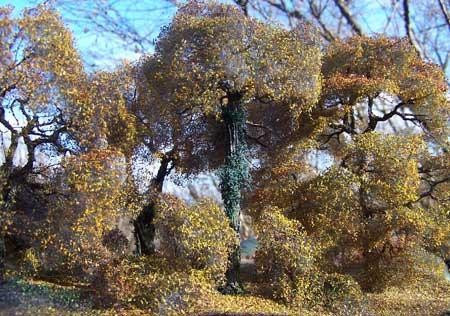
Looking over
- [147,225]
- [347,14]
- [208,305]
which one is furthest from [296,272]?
[347,14]

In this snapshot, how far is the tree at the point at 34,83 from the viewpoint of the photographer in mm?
8305

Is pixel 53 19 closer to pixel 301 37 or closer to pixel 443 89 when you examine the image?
pixel 301 37

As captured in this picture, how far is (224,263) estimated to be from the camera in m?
9.29

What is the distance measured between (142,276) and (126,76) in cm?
327

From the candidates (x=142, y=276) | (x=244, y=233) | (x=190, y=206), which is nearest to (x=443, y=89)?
(x=190, y=206)

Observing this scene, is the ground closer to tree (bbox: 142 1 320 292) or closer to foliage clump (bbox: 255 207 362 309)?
foliage clump (bbox: 255 207 362 309)

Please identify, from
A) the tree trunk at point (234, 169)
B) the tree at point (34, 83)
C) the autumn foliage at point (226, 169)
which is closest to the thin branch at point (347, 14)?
the autumn foliage at point (226, 169)

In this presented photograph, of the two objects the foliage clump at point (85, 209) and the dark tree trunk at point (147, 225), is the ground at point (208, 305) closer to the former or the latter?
the foliage clump at point (85, 209)

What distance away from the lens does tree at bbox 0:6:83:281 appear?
27.2ft

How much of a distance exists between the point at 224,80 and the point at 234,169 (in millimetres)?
1650

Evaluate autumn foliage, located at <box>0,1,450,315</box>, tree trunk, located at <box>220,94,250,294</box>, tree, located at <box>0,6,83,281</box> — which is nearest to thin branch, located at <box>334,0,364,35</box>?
autumn foliage, located at <box>0,1,450,315</box>

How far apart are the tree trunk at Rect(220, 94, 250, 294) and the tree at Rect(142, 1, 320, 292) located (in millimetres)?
18

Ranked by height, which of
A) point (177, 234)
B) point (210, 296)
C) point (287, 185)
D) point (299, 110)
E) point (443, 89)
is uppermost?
point (443, 89)

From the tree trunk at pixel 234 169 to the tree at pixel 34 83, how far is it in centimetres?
284
